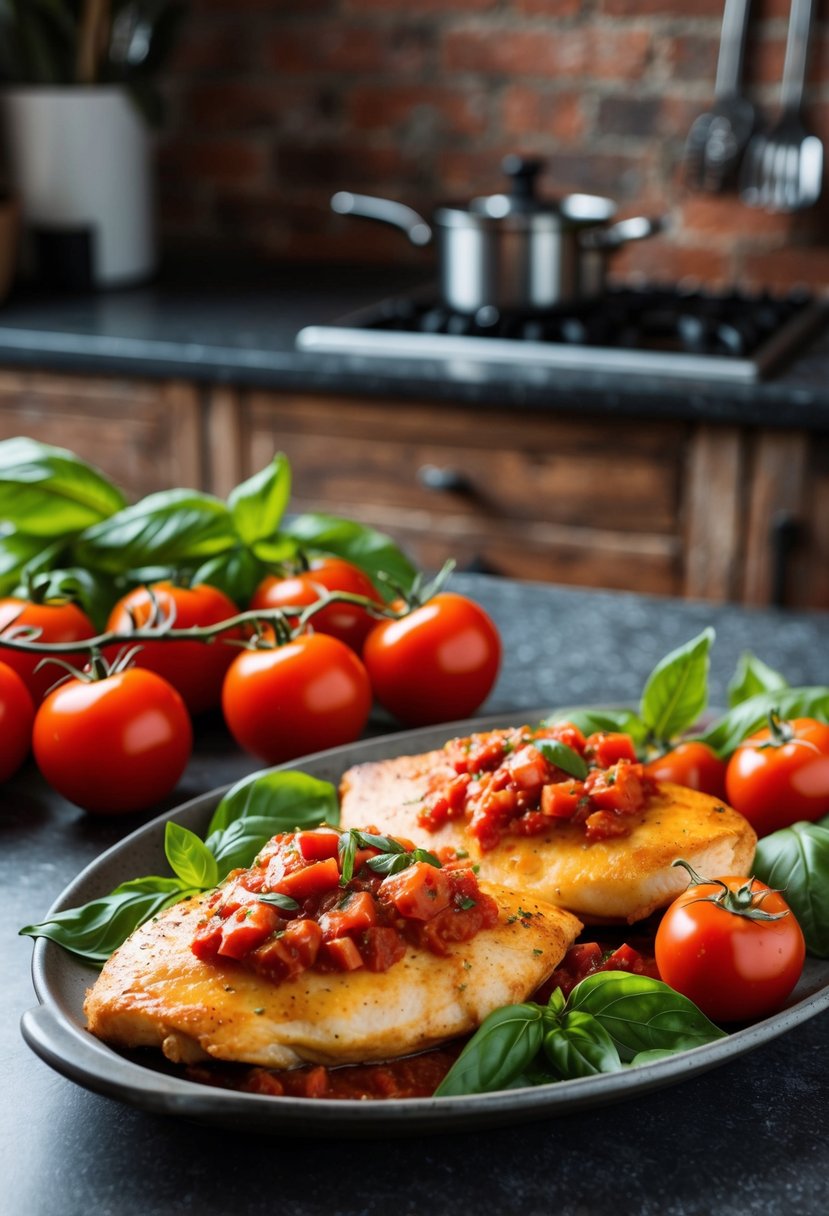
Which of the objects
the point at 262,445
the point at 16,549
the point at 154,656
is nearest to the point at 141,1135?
the point at 154,656

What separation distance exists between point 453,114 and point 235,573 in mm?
1959

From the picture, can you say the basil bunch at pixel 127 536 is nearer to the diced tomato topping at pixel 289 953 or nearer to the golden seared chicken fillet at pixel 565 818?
the golden seared chicken fillet at pixel 565 818

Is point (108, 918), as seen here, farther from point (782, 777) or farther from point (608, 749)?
point (782, 777)

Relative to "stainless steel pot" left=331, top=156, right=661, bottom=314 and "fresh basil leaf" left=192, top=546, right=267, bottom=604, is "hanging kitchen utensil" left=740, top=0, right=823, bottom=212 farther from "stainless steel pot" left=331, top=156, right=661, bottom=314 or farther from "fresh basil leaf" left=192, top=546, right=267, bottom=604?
"fresh basil leaf" left=192, top=546, right=267, bottom=604

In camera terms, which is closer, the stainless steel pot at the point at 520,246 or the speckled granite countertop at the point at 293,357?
the speckled granite countertop at the point at 293,357

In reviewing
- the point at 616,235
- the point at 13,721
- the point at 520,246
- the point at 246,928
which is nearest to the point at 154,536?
the point at 13,721

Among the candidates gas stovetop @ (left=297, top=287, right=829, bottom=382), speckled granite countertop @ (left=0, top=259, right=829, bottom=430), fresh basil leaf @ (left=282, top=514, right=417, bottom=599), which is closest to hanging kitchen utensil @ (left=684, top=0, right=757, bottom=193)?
gas stovetop @ (left=297, top=287, right=829, bottom=382)

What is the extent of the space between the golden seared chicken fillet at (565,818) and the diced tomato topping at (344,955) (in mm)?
152

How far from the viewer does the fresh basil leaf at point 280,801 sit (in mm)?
983

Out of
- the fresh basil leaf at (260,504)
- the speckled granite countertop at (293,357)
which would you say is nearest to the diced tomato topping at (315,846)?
the fresh basil leaf at (260,504)

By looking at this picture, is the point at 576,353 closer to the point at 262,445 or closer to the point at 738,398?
the point at 738,398

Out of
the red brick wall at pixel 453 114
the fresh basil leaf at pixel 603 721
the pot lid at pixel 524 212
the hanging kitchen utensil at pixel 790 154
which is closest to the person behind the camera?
the fresh basil leaf at pixel 603 721

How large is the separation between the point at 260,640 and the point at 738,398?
1185 mm

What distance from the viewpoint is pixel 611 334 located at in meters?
2.39
